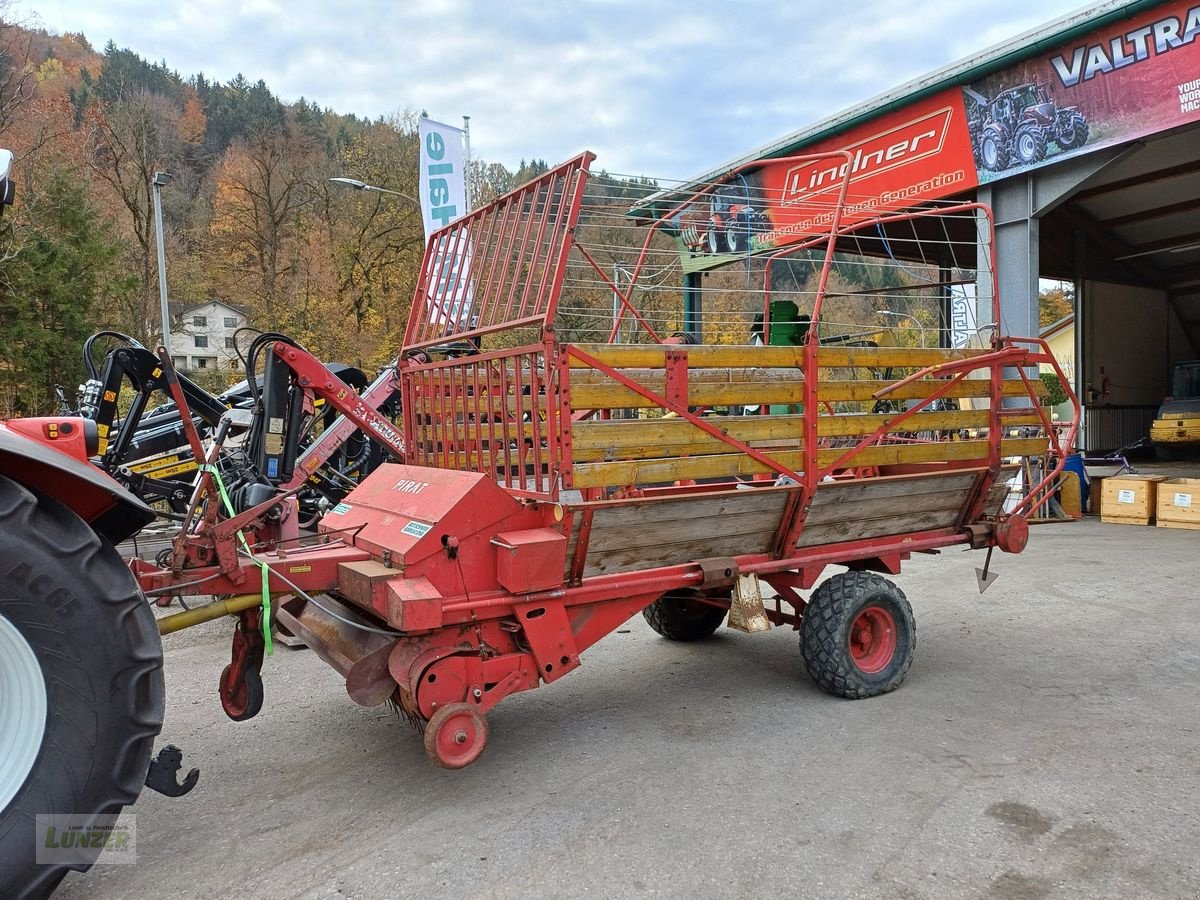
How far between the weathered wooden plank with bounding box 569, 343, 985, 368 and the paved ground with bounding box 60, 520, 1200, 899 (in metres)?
1.86

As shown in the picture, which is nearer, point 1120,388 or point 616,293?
point 616,293

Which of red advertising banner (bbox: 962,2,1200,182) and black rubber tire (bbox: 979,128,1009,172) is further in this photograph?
black rubber tire (bbox: 979,128,1009,172)

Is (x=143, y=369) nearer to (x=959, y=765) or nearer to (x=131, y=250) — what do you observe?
(x=959, y=765)

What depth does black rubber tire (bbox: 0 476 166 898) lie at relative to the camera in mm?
2318

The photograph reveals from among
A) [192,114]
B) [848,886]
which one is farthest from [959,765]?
[192,114]

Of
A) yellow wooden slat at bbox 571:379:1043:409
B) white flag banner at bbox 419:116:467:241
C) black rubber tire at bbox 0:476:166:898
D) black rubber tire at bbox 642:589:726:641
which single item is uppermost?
white flag banner at bbox 419:116:467:241

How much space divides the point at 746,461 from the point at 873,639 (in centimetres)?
152

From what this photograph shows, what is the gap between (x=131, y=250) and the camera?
26047mm

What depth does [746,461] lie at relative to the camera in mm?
4094

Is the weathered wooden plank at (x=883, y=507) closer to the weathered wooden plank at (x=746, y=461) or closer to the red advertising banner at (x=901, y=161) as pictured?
the weathered wooden plank at (x=746, y=461)

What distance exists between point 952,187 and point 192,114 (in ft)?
129

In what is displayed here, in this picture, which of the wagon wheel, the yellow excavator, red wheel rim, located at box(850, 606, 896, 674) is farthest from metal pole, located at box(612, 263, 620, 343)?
the yellow excavator

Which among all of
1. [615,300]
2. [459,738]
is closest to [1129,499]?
[615,300]

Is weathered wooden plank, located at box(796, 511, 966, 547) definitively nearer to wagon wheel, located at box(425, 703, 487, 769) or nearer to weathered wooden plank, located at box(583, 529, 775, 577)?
weathered wooden plank, located at box(583, 529, 775, 577)
